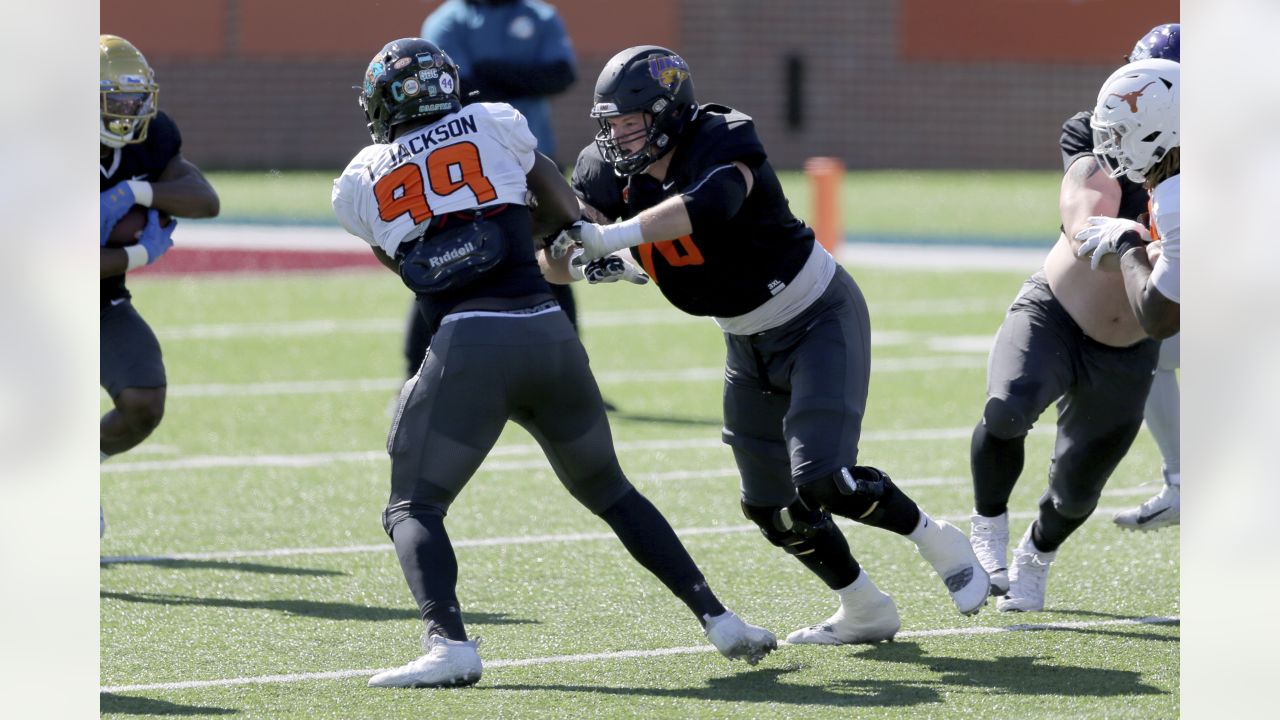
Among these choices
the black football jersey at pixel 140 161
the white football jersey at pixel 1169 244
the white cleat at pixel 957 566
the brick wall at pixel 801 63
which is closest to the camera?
the white football jersey at pixel 1169 244

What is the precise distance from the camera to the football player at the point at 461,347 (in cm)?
448

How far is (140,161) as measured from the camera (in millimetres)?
6223

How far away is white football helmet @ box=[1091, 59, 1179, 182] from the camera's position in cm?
438

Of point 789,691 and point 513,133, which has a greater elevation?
point 513,133

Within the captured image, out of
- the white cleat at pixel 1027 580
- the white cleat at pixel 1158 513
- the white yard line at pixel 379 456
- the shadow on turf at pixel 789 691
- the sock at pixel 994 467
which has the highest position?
the sock at pixel 994 467

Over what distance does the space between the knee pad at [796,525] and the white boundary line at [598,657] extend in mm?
277

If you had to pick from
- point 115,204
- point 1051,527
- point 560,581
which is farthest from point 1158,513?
point 115,204

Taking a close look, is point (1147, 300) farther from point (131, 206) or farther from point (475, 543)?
point (131, 206)

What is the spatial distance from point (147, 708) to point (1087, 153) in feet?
9.41

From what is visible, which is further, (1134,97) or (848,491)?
(848,491)

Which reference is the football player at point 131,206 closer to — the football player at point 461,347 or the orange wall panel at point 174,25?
the football player at point 461,347

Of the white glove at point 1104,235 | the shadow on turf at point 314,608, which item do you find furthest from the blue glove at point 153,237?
the white glove at point 1104,235
